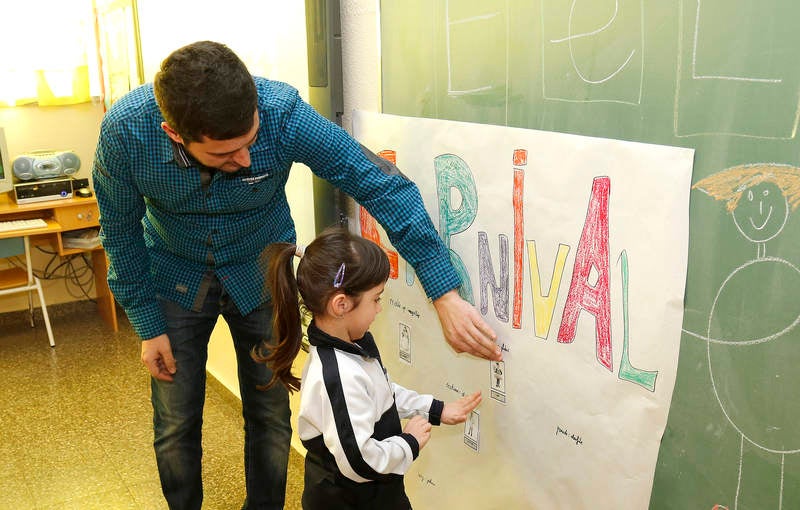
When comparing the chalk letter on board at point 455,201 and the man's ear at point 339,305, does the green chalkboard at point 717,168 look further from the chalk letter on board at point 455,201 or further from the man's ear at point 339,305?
the man's ear at point 339,305

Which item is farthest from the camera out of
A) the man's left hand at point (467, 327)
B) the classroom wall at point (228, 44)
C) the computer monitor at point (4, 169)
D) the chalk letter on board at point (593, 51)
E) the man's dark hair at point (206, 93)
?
the computer monitor at point (4, 169)

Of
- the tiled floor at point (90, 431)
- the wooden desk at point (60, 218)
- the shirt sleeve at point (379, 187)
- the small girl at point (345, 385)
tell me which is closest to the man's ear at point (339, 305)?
the small girl at point (345, 385)

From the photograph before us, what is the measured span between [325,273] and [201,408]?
2.49 feet

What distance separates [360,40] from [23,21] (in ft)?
9.61

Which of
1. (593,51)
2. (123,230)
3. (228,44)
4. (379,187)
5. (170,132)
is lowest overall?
(123,230)

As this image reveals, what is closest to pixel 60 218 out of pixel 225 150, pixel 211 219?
pixel 211 219

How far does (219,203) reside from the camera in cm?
160

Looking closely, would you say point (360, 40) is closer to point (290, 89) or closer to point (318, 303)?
point (290, 89)

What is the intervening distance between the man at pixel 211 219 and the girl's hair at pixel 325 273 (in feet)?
0.47

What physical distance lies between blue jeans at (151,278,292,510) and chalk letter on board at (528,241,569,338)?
748 mm

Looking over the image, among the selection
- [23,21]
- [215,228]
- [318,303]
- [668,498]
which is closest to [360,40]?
[215,228]

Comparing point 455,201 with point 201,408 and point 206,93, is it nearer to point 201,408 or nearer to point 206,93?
point 206,93

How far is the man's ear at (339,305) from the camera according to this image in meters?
1.31

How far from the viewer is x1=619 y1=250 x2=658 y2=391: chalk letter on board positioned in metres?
1.15
